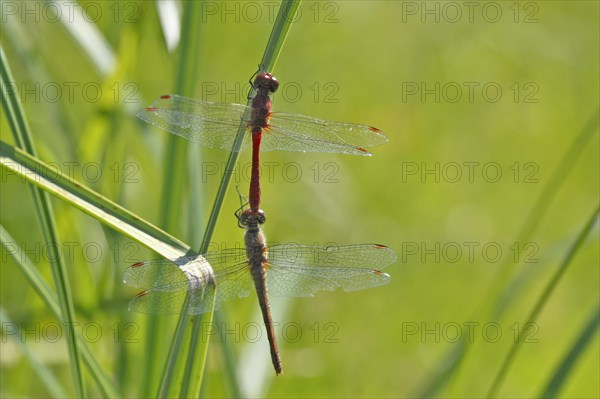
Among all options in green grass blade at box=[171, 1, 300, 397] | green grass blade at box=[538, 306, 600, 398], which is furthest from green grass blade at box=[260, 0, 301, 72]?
green grass blade at box=[538, 306, 600, 398]

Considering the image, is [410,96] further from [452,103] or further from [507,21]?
[507,21]

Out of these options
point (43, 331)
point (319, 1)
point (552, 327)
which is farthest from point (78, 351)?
point (319, 1)

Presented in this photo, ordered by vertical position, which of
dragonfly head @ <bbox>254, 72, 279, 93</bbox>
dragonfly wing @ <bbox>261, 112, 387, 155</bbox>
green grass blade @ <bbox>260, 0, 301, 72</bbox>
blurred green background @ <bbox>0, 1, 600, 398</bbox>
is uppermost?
green grass blade @ <bbox>260, 0, 301, 72</bbox>

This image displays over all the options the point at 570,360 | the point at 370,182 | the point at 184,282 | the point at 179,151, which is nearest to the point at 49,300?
the point at 184,282

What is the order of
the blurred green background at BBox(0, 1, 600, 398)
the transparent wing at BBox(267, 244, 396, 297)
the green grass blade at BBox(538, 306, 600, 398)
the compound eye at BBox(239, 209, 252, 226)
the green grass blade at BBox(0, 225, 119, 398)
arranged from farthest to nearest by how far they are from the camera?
the blurred green background at BBox(0, 1, 600, 398) < the transparent wing at BBox(267, 244, 396, 297) < the compound eye at BBox(239, 209, 252, 226) < the green grass blade at BBox(538, 306, 600, 398) < the green grass blade at BBox(0, 225, 119, 398)

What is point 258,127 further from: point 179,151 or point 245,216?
point 179,151

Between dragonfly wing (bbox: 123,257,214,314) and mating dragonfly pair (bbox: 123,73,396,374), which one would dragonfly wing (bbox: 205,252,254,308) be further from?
dragonfly wing (bbox: 123,257,214,314)
